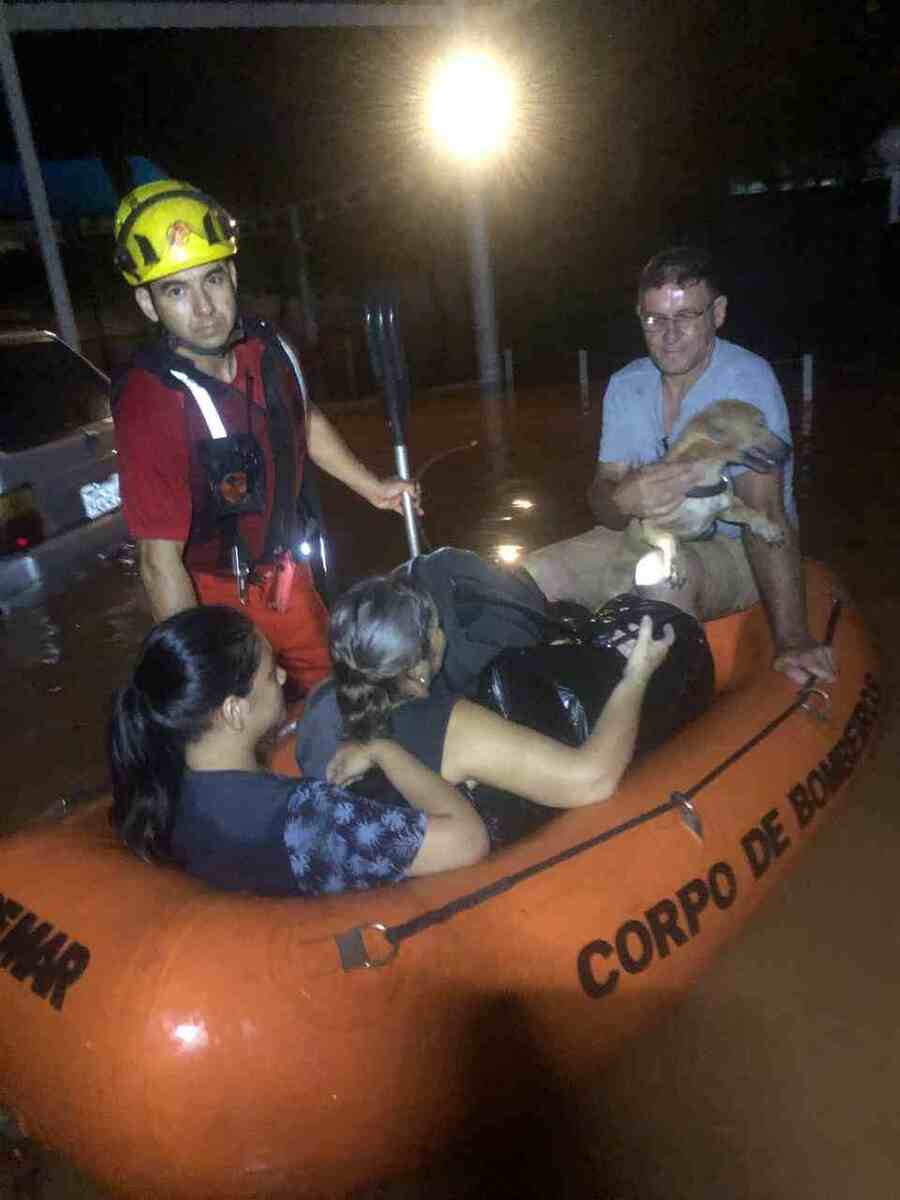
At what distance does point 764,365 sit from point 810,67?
13233 millimetres

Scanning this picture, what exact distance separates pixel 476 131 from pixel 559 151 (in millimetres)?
5947

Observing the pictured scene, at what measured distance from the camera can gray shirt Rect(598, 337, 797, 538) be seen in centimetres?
329

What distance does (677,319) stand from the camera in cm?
328

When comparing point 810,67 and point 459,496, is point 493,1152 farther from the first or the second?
point 810,67

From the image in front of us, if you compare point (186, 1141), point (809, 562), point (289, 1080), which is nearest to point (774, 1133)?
point (289, 1080)

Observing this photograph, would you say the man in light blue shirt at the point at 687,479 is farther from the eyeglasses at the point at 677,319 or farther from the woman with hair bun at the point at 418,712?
the woman with hair bun at the point at 418,712

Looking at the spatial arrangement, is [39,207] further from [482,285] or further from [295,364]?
[295,364]

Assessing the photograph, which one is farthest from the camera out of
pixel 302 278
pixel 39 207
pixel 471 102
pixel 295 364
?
pixel 302 278

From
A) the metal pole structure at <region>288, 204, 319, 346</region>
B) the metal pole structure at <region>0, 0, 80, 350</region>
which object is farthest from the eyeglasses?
the metal pole structure at <region>288, 204, 319, 346</region>

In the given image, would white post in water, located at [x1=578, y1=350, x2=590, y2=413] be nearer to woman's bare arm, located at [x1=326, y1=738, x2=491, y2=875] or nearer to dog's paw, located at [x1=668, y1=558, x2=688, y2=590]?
dog's paw, located at [x1=668, y1=558, x2=688, y2=590]

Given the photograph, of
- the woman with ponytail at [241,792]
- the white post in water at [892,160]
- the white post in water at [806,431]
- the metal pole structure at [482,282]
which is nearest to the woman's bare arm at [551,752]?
the woman with ponytail at [241,792]

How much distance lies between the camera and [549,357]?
1684 centimetres

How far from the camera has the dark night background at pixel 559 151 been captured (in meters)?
13.8

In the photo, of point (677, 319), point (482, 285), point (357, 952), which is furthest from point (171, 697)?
point (482, 285)
